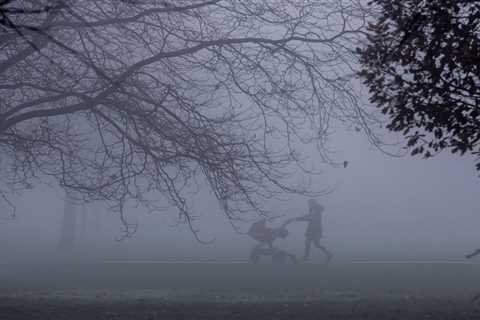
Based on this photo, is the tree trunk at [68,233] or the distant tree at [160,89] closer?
the distant tree at [160,89]

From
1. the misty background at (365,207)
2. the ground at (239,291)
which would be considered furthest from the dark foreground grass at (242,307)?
the misty background at (365,207)

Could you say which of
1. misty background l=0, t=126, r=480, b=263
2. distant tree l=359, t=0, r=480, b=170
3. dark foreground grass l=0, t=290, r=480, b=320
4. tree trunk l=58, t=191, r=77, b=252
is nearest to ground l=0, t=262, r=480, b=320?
dark foreground grass l=0, t=290, r=480, b=320

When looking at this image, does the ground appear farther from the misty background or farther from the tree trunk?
the misty background

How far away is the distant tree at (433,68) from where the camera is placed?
5766 mm

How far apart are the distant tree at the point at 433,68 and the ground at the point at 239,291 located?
303 cm

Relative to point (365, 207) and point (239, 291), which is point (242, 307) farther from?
point (365, 207)

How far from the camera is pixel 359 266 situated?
17.0 metres

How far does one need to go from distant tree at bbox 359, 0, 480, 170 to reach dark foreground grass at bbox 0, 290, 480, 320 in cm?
299

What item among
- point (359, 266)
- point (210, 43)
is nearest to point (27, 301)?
point (210, 43)

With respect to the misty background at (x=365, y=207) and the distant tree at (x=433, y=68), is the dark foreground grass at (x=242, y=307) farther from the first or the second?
the misty background at (x=365, y=207)

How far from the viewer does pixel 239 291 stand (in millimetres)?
12133

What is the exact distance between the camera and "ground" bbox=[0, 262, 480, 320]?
8703 millimetres

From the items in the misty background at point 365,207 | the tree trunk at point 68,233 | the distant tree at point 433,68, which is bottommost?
the distant tree at point 433,68

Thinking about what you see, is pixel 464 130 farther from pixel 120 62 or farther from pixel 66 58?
pixel 66 58
